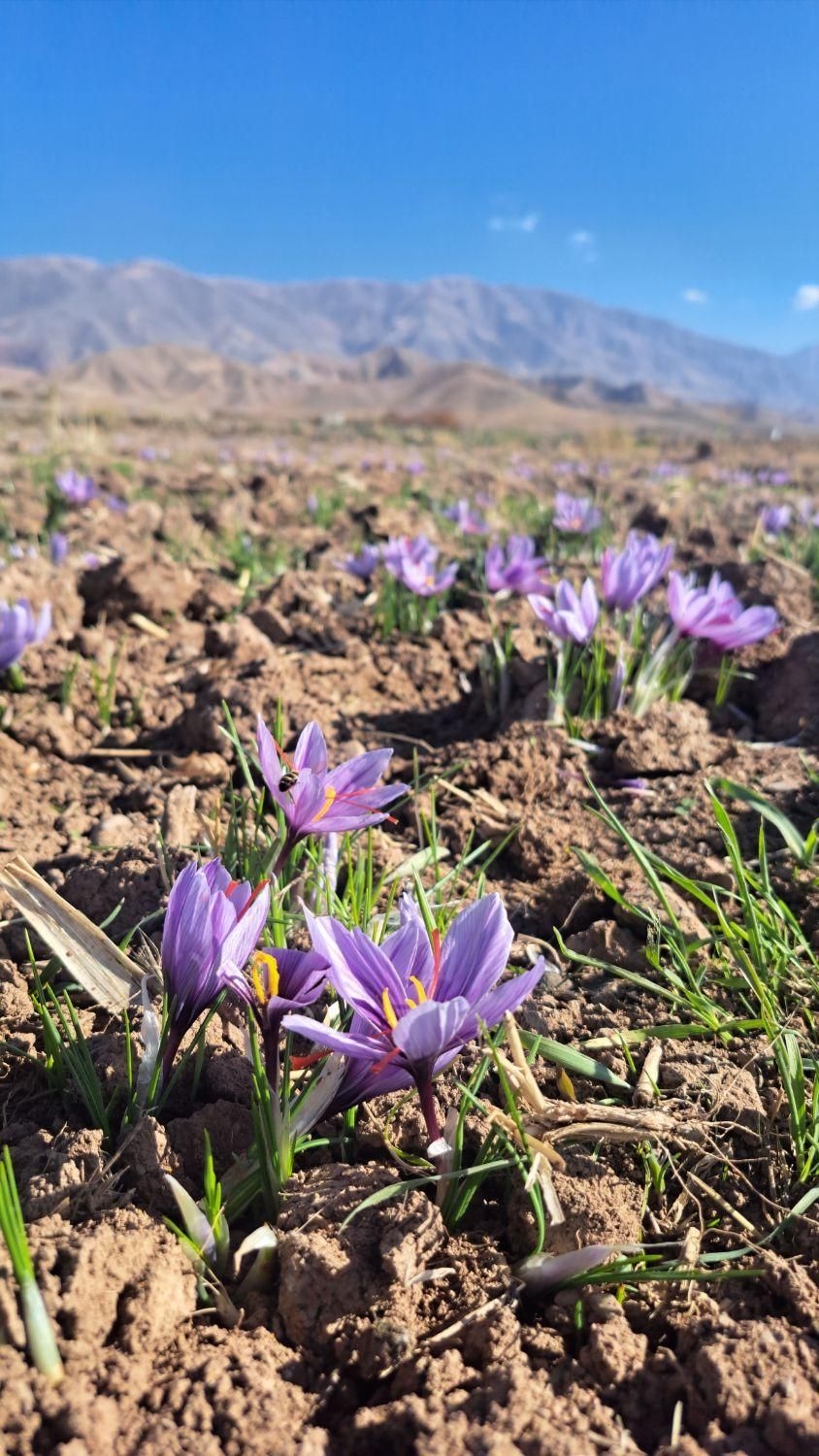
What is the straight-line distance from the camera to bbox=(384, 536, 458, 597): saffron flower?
2.69m

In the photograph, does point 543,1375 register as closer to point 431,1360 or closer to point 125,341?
point 431,1360

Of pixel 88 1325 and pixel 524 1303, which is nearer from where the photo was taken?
pixel 88 1325

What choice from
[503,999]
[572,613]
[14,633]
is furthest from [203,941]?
[14,633]

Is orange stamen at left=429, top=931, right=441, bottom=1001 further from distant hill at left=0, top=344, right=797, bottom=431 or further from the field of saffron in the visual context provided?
distant hill at left=0, top=344, right=797, bottom=431

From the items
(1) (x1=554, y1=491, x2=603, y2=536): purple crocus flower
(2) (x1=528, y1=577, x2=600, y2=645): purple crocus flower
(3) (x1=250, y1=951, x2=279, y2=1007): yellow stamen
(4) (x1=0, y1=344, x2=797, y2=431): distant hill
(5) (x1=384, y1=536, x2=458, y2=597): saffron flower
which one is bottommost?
(3) (x1=250, y1=951, x2=279, y2=1007): yellow stamen

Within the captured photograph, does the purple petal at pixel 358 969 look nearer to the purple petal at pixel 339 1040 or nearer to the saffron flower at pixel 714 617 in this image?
the purple petal at pixel 339 1040

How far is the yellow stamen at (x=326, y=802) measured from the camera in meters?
1.15

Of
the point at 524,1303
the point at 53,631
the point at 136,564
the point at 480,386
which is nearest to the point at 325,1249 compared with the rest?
the point at 524,1303

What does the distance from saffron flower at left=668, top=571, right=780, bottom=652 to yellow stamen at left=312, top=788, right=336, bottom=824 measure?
1.15 m

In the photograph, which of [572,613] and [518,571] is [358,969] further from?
[518,571]

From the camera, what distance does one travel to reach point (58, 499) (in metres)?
4.73

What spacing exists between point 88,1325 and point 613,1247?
47cm

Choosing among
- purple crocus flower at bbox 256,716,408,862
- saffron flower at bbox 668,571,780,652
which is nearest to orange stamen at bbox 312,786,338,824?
purple crocus flower at bbox 256,716,408,862

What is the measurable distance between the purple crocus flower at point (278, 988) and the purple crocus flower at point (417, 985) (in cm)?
5
